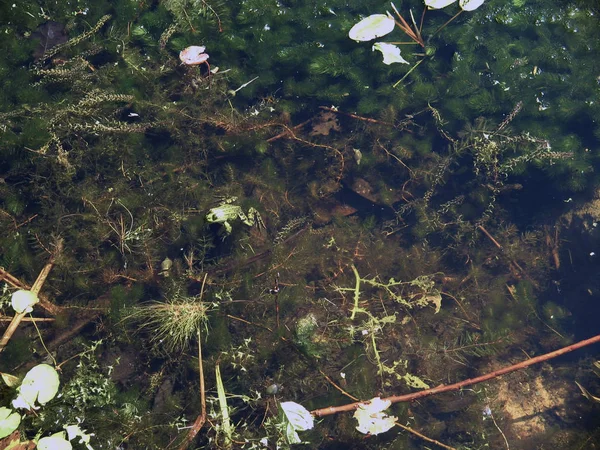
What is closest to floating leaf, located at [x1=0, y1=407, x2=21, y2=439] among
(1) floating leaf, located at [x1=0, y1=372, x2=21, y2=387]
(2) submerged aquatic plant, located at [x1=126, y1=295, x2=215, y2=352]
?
(1) floating leaf, located at [x1=0, y1=372, x2=21, y2=387]

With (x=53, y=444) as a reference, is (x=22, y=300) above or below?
above

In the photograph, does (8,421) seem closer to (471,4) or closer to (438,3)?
(438,3)

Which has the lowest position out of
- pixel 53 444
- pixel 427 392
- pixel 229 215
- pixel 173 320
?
pixel 427 392

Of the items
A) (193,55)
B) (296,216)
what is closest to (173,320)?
(296,216)

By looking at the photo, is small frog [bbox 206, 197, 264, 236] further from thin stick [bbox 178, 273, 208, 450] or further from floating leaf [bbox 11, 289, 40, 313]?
floating leaf [bbox 11, 289, 40, 313]

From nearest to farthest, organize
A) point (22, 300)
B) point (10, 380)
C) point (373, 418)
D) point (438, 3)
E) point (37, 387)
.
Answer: point (37, 387) → point (10, 380) → point (22, 300) → point (373, 418) → point (438, 3)

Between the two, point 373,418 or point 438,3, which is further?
point 438,3
